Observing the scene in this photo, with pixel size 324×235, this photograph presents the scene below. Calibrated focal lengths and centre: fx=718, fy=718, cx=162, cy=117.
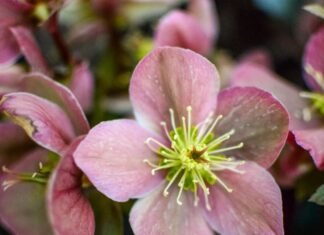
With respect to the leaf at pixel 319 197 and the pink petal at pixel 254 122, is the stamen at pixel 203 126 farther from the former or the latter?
the leaf at pixel 319 197

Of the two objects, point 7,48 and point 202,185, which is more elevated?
point 7,48

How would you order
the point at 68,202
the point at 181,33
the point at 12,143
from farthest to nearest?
→ the point at 181,33
the point at 12,143
the point at 68,202

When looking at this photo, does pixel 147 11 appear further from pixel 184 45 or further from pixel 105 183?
pixel 105 183

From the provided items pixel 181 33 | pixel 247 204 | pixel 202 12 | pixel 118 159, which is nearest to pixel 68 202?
pixel 118 159

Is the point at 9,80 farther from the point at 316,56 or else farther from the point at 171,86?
the point at 316,56

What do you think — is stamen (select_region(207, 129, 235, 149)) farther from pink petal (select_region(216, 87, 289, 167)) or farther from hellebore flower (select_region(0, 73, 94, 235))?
hellebore flower (select_region(0, 73, 94, 235))

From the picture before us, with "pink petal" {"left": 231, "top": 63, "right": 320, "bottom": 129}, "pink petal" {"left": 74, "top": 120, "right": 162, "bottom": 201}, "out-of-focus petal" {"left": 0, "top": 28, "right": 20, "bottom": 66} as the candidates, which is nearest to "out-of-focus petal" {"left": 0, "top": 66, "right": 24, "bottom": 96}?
"out-of-focus petal" {"left": 0, "top": 28, "right": 20, "bottom": 66}

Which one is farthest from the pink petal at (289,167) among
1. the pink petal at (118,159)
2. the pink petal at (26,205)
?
the pink petal at (26,205)
